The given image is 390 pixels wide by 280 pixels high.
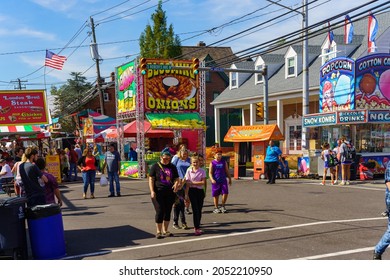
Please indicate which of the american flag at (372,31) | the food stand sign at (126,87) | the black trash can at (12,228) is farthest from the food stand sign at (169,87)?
the black trash can at (12,228)

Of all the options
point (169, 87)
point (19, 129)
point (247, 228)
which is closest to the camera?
point (247, 228)

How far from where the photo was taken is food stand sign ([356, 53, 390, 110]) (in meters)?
17.4

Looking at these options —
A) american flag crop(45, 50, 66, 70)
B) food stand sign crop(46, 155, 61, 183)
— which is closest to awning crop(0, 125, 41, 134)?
food stand sign crop(46, 155, 61, 183)

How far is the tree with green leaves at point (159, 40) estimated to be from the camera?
33.2 m

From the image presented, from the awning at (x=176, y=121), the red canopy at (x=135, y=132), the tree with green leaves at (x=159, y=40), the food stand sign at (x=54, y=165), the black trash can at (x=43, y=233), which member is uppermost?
the tree with green leaves at (x=159, y=40)

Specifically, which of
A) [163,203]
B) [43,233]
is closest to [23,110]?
[163,203]

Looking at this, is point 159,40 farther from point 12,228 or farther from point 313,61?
point 12,228

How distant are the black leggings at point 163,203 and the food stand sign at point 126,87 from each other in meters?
13.9

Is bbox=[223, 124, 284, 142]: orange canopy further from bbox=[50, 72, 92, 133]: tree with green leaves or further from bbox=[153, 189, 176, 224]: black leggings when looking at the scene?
bbox=[50, 72, 92, 133]: tree with green leaves

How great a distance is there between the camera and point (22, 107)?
72.7 ft

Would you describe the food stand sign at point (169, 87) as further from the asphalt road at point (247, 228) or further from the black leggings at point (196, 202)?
the black leggings at point (196, 202)

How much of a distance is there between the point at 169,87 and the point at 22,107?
7960 millimetres

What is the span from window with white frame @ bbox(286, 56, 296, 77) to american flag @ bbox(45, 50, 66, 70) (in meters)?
14.6

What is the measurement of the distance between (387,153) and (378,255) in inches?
513
